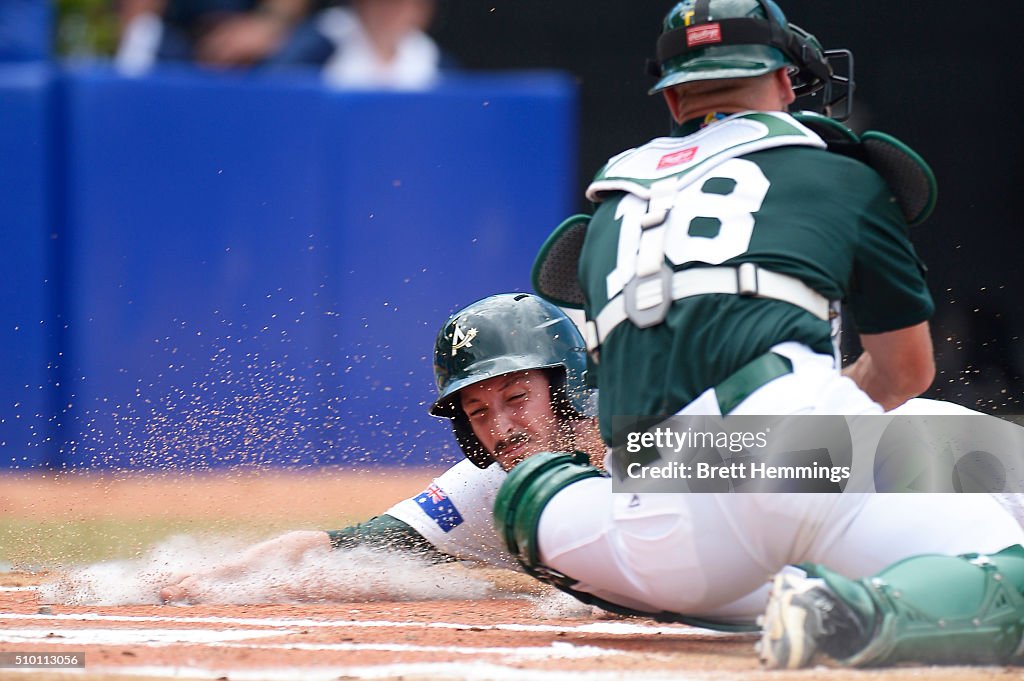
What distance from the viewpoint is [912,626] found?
261 cm

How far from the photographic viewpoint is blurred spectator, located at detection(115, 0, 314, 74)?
28.0 ft

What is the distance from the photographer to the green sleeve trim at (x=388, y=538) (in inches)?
168

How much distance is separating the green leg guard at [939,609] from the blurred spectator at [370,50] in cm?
609

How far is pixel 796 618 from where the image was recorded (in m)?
2.51

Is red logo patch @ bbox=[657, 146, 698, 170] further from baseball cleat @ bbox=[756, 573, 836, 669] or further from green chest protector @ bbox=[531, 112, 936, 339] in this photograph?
baseball cleat @ bbox=[756, 573, 836, 669]

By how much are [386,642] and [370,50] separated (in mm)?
5732

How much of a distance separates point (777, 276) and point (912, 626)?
74cm

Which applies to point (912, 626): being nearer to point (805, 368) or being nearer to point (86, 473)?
point (805, 368)

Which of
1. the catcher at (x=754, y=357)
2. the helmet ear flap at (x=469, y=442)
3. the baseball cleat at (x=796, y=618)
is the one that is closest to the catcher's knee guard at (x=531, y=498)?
the catcher at (x=754, y=357)

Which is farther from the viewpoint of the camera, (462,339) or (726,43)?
(462,339)

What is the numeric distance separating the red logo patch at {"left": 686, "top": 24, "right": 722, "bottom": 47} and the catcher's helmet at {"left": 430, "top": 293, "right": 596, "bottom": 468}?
119 cm

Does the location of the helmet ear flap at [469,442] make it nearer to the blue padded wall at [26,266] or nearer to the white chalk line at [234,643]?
the white chalk line at [234,643]

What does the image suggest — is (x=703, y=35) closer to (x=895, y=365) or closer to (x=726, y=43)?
(x=726, y=43)

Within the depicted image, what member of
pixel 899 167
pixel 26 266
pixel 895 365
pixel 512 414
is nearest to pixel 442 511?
pixel 512 414
